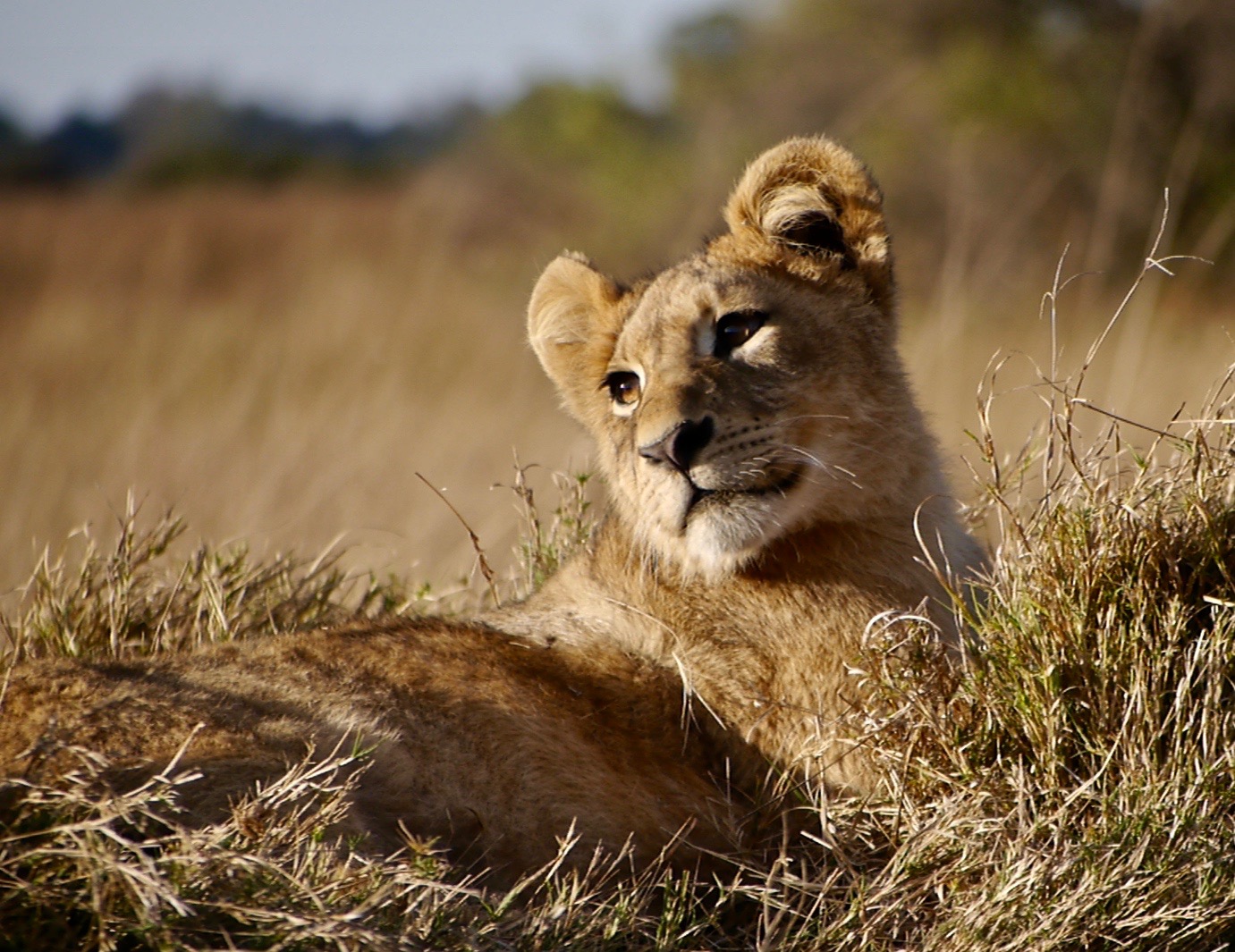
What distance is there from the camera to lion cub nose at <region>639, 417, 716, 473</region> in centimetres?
388

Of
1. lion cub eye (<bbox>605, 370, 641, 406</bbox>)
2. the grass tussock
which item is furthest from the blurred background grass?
the grass tussock

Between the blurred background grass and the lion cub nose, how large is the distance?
3040mm

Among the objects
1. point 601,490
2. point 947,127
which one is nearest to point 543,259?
point 601,490

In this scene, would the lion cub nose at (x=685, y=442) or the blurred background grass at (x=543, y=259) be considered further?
the blurred background grass at (x=543, y=259)

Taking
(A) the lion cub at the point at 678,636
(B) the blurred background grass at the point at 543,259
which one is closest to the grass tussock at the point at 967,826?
(A) the lion cub at the point at 678,636

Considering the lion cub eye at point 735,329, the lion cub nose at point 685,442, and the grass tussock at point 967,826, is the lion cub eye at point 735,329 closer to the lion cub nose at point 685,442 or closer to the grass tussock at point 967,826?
Result: the lion cub nose at point 685,442

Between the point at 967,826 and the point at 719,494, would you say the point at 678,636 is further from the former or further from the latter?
the point at 967,826

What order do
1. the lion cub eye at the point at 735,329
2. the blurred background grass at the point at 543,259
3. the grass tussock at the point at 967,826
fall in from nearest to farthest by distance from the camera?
1. the grass tussock at the point at 967,826
2. the lion cub eye at the point at 735,329
3. the blurred background grass at the point at 543,259

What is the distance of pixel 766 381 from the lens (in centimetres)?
406

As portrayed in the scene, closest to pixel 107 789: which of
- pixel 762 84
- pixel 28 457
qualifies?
pixel 28 457

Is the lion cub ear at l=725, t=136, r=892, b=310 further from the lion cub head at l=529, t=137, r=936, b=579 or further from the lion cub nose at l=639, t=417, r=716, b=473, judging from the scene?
the lion cub nose at l=639, t=417, r=716, b=473

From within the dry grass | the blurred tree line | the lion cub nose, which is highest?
the blurred tree line

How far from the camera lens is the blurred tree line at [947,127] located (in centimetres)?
1581

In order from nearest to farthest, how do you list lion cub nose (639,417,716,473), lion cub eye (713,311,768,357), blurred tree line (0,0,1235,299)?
lion cub nose (639,417,716,473) < lion cub eye (713,311,768,357) < blurred tree line (0,0,1235,299)
